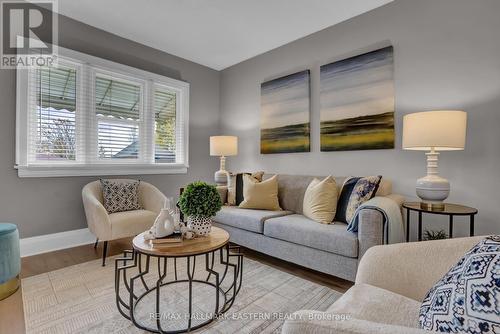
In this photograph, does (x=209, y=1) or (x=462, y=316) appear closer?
(x=462, y=316)

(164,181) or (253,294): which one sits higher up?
(164,181)

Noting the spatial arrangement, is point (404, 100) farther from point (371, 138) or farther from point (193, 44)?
point (193, 44)

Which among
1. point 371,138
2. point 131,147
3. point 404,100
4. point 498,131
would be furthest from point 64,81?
point 498,131

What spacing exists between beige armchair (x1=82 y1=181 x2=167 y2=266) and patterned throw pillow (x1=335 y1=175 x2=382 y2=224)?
1.74m

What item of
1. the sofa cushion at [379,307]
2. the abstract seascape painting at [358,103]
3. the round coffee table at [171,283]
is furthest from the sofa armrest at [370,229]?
the abstract seascape painting at [358,103]

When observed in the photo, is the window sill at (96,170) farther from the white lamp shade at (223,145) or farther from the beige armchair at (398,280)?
the beige armchair at (398,280)

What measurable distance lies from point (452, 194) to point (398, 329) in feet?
7.19

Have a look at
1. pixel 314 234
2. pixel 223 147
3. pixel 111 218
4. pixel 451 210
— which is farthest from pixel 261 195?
pixel 451 210

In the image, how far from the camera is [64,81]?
285cm

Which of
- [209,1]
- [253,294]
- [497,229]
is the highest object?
[209,1]

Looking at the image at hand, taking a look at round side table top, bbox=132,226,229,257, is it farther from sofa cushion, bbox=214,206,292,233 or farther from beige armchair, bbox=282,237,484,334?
sofa cushion, bbox=214,206,292,233

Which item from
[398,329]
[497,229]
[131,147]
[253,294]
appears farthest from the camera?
[131,147]

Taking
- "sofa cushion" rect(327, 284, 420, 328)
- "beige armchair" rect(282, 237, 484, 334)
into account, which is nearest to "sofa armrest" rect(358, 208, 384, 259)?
"beige armchair" rect(282, 237, 484, 334)

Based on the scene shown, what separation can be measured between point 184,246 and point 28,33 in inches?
116
